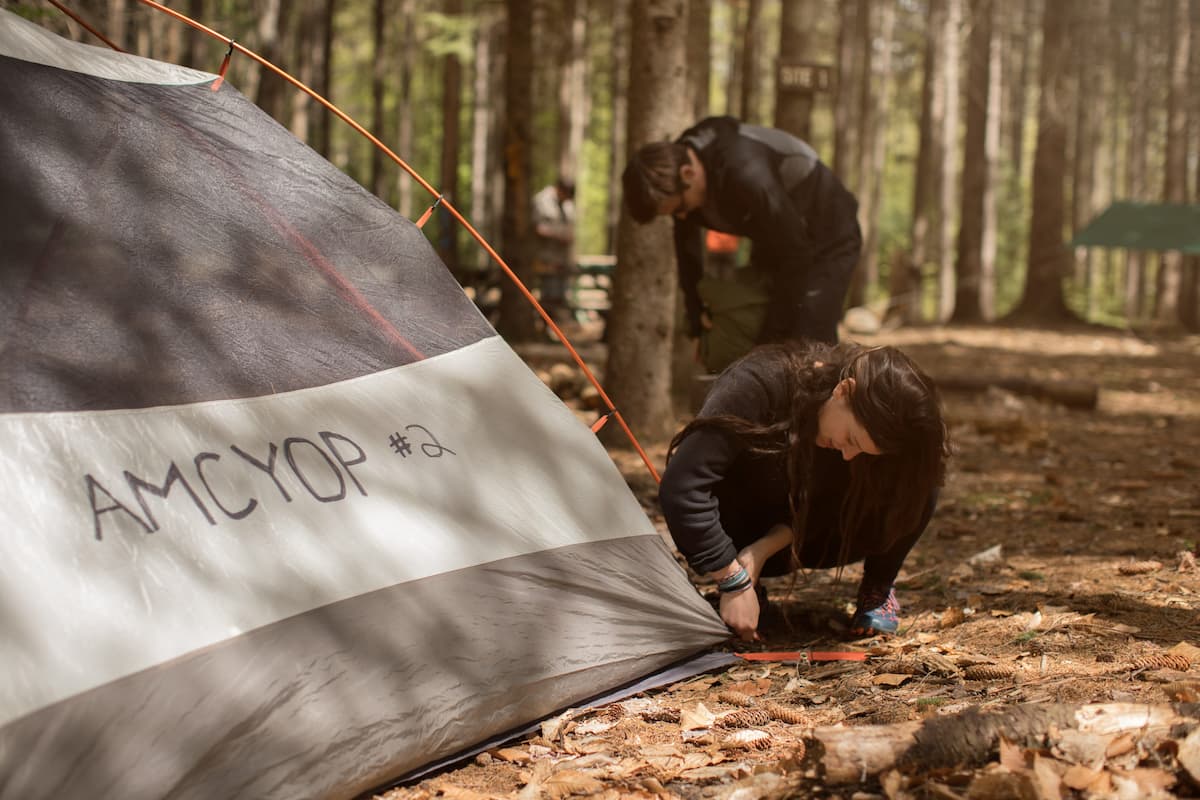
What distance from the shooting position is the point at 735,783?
243 centimetres

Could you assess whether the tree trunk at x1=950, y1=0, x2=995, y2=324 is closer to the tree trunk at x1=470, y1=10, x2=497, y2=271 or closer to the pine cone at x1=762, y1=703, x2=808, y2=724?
the tree trunk at x1=470, y1=10, x2=497, y2=271

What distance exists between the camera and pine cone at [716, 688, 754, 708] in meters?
2.98

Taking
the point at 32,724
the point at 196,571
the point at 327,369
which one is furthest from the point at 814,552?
the point at 32,724

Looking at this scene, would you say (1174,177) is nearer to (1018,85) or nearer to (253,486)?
(1018,85)

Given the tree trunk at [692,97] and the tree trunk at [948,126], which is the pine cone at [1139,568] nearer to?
the tree trunk at [692,97]

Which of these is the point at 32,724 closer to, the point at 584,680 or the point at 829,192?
the point at 584,680

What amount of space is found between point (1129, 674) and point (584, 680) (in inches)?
52.6

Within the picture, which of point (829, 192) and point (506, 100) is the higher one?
point (506, 100)

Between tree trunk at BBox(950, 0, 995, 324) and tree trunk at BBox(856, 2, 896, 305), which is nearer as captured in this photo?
tree trunk at BBox(950, 0, 995, 324)

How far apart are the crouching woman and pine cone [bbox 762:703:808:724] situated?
0.38 meters

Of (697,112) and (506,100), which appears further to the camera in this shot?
(697,112)

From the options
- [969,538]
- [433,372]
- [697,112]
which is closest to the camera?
[433,372]

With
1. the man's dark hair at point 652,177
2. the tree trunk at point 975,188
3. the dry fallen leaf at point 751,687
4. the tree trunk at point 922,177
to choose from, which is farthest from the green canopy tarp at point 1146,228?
the dry fallen leaf at point 751,687

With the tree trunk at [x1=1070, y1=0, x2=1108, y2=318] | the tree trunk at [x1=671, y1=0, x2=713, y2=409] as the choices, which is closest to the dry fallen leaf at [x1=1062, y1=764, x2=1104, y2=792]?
the tree trunk at [x1=671, y1=0, x2=713, y2=409]
